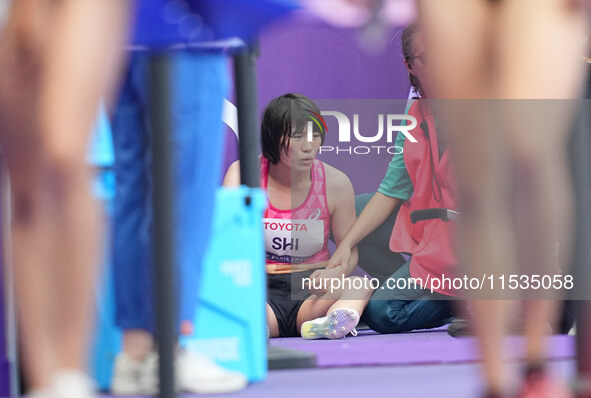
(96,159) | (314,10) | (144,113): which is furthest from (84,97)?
(96,159)

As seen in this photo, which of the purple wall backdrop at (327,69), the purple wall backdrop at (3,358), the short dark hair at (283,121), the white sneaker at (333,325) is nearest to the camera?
the purple wall backdrop at (3,358)

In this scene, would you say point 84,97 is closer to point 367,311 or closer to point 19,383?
point 19,383

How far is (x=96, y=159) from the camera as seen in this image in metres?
1.98

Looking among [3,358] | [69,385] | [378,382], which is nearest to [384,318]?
[378,382]

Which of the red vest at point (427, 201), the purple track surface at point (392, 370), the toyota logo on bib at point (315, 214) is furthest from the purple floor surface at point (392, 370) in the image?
the toyota logo on bib at point (315, 214)

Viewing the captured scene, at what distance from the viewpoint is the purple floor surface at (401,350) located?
7.65 feet

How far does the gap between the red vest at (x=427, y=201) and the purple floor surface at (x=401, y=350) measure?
304 millimetres

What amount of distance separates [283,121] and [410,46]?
541mm

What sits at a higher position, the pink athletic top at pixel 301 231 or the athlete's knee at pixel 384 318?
the pink athletic top at pixel 301 231

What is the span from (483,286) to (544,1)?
1.28 feet

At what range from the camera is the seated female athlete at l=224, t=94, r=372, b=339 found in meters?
3.12

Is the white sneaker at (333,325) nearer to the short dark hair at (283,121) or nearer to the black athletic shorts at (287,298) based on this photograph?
the black athletic shorts at (287,298)

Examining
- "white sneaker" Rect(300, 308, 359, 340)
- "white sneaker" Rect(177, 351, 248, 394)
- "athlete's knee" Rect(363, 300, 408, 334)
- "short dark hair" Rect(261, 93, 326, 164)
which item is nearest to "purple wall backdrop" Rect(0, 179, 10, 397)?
"white sneaker" Rect(177, 351, 248, 394)

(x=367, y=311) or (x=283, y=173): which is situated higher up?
(x=283, y=173)
